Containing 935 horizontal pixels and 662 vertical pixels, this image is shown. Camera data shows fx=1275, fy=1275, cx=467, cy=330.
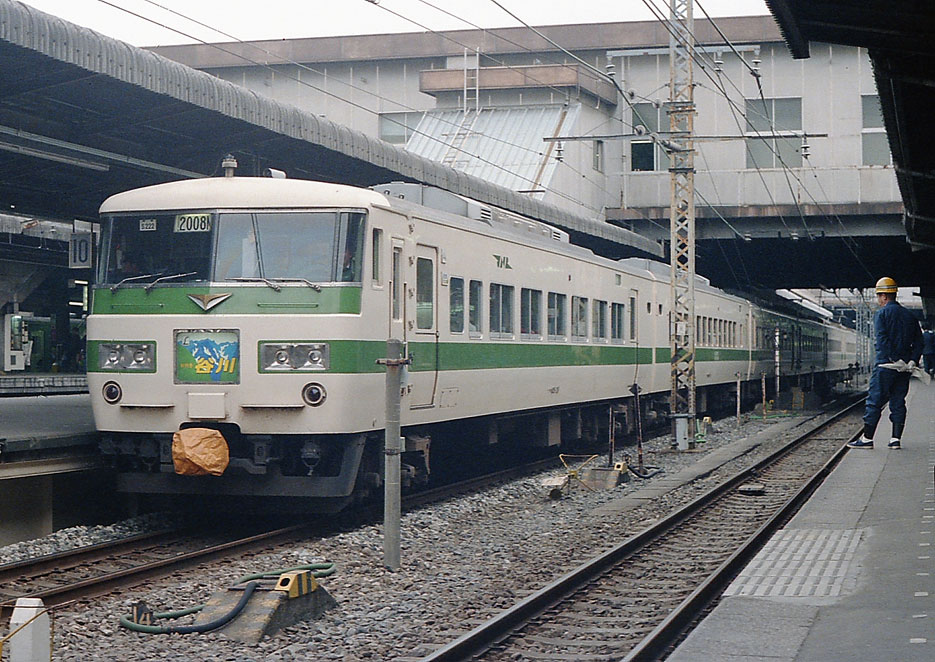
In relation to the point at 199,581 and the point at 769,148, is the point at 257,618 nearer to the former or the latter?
the point at 199,581

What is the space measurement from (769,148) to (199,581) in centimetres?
2876

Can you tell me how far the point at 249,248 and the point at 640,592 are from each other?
4.47m

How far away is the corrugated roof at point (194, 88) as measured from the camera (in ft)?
37.2

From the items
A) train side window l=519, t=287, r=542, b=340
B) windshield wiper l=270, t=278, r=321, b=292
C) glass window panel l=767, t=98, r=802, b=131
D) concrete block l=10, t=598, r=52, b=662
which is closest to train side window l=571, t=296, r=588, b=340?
train side window l=519, t=287, r=542, b=340

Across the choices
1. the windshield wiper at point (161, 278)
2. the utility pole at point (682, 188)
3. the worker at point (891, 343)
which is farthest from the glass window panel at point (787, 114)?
the windshield wiper at point (161, 278)

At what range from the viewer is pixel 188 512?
12.0m

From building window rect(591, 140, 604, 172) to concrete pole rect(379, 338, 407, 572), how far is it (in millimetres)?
28808

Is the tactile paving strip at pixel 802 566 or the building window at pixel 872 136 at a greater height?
the building window at pixel 872 136

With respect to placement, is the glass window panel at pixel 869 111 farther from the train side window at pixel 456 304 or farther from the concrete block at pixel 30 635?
the concrete block at pixel 30 635

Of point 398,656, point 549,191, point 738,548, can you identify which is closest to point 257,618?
point 398,656

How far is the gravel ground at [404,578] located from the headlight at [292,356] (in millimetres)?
1454

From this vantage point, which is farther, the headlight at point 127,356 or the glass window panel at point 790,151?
the glass window panel at point 790,151

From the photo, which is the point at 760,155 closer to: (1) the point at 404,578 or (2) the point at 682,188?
(2) the point at 682,188

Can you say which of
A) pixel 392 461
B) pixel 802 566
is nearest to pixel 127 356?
pixel 392 461
